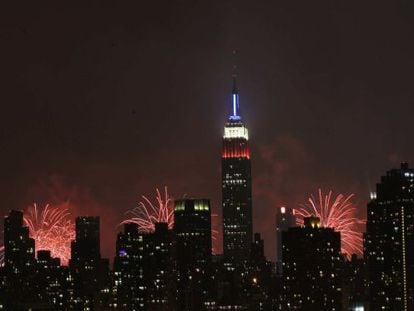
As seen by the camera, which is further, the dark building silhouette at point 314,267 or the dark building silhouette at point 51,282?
the dark building silhouette at point 51,282

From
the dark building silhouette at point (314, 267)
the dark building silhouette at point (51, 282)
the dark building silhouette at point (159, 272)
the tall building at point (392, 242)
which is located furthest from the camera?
the dark building silhouette at point (51, 282)

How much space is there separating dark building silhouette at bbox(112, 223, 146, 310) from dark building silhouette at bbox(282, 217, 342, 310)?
11371 millimetres

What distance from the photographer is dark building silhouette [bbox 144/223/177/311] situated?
114 meters

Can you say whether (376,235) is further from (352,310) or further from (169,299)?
(169,299)

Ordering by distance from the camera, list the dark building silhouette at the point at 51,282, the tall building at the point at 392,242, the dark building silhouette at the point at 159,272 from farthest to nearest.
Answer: the dark building silhouette at the point at 51,282, the dark building silhouette at the point at 159,272, the tall building at the point at 392,242

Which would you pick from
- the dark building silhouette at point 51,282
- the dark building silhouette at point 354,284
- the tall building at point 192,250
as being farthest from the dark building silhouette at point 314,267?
the dark building silhouette at point 51,282

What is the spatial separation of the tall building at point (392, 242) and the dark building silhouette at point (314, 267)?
101 inches

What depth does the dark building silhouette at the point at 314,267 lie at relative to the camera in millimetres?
107312

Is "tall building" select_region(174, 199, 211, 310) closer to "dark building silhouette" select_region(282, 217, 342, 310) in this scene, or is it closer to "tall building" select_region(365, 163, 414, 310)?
"dark building silhouette" select_region(282, 217, 342, 310)

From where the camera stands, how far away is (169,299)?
11412cm

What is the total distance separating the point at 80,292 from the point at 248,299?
1278cm

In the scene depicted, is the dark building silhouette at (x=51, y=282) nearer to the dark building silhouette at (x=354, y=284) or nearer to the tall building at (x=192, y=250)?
the tall building at (x=192, y=250)

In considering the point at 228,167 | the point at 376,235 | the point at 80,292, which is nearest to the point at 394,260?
the point at 376,235

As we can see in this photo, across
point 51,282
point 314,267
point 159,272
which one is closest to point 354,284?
point 314,267
